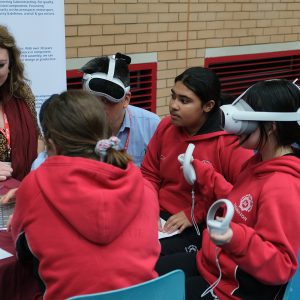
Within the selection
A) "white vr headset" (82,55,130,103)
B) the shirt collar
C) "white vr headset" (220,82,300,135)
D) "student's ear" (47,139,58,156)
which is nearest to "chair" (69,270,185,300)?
"student's ear" (47,139,58,156)

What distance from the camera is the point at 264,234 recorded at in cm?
168

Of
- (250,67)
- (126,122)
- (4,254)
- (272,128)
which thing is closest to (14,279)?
(4,254)

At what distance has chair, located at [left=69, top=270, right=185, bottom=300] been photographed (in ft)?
4.54

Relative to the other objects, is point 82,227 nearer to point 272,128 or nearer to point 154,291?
point 154,291

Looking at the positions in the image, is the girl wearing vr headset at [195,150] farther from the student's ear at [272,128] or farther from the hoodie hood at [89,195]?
the hoodie hood at [89,195]

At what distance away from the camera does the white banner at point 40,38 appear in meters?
3.27

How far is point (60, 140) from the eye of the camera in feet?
5.15

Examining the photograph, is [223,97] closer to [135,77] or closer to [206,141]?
[206,141]

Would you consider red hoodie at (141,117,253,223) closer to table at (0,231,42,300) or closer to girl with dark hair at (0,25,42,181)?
girl with dark hair at (0,25,42,181)

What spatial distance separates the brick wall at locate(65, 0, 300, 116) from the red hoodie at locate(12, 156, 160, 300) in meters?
2.76

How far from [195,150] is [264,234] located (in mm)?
957

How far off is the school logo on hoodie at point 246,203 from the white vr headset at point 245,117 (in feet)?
0.87

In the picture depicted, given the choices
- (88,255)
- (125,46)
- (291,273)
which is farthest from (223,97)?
(125,46)

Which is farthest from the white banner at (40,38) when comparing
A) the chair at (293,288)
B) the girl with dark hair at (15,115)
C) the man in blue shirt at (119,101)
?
the chair at (293,288)
